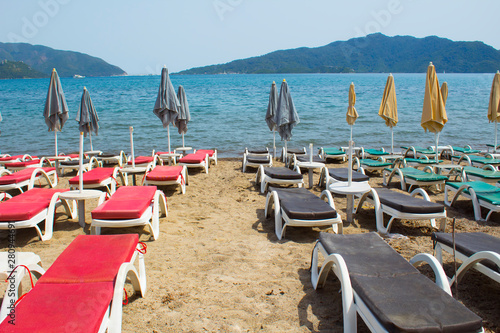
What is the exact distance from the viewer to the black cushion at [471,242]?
319cm

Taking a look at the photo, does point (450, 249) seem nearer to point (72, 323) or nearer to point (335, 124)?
point (72, 323)

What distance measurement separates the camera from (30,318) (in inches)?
83.6

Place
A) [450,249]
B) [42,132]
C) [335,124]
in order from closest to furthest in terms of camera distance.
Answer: [450,249], [42,132], [335,124]

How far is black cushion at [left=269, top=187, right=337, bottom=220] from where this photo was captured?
437 cm

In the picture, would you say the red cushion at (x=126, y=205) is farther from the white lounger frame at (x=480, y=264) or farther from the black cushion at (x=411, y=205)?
the white lounger frame at (x=480, y=264)

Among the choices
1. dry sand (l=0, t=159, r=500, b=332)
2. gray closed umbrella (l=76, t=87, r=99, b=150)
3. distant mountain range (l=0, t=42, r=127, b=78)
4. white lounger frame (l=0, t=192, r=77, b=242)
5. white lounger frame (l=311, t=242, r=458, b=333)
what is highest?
distant mountain range (l=0, t=42, r=127, b=78)

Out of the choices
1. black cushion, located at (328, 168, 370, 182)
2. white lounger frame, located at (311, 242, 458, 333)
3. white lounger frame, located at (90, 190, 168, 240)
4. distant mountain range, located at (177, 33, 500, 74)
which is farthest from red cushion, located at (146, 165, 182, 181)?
distant mountain range, located at (177, 33, 500, 74)

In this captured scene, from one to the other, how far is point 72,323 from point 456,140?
18.5m

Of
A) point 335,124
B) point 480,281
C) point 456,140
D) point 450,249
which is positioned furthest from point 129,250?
point 335,124

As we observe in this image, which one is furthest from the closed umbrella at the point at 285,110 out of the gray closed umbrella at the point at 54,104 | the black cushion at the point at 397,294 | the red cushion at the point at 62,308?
the red cushion at the point at 62,308

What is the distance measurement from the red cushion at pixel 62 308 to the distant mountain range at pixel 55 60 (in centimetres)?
9829

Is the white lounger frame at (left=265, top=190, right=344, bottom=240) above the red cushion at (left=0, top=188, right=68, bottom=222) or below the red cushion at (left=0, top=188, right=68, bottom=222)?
below

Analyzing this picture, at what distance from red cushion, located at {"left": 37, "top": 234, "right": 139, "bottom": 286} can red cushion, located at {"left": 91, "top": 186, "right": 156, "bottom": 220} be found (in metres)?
1.05

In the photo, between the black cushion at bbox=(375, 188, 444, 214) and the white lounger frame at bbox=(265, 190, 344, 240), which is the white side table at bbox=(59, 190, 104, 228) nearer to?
the white lounger frame at bbox=(265, 190, 344, 240)
